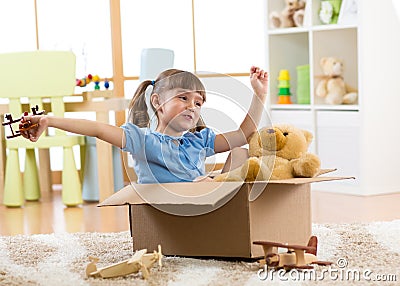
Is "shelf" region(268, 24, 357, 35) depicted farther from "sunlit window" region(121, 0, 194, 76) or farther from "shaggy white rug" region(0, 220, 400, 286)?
"shaggy white rug" region(0, 220, 400, 286)

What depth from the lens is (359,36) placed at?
10.6ft

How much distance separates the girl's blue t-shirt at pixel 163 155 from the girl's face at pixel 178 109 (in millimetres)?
27

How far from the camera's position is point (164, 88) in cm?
198

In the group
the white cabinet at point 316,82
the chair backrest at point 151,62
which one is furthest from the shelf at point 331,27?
the chair backrest at point 151,62

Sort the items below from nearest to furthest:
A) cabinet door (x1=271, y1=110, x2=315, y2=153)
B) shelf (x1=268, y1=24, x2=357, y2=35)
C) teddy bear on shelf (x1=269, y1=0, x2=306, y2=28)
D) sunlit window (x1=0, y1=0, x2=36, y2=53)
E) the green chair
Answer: the green chair → shelf (x1=268, y1=24, x2=357, y2=35) → cabinet door (x1=271, y1=110, x2=315, y2=153) → teddy bear on shelf (x1=269, y1=0, x2=306, y2=28) → sunlit window (x1=0, y1=0, x2=36, y2=53)

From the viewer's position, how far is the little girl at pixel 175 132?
1913mm

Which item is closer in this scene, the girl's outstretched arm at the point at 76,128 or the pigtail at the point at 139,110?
the girl's outstretched arm at the point at 76,128

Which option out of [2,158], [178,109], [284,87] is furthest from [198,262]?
[284,87]

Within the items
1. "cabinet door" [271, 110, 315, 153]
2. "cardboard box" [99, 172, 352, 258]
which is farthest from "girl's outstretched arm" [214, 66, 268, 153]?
"cabinet door" [271, 110, 315, 153]

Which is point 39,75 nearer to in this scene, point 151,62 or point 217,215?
point 151,62

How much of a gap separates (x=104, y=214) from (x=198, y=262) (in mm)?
1124

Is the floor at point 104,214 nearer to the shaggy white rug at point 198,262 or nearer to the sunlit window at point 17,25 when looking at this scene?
the shaggy white rug at point 198,262

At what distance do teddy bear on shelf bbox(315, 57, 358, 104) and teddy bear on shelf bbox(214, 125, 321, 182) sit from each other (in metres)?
1.43

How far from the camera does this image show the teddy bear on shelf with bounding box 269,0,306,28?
11.8 ft
